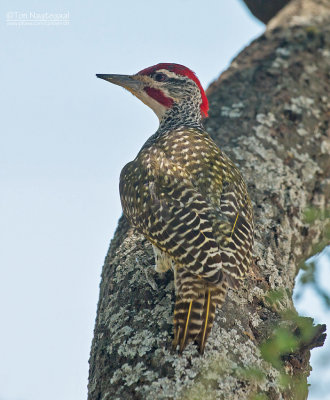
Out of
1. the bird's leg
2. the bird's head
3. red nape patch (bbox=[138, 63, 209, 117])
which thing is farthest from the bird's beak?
the bird's leg

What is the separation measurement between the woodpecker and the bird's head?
43 cm

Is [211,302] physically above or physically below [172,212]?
below

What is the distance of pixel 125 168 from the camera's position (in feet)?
15.3

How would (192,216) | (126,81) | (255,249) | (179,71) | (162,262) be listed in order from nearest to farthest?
(192,216) < (162,262) < (255,249) < (126,81) < (179,71)

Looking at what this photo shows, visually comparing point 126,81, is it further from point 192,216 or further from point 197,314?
point 197,314

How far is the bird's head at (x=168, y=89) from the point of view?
564cm

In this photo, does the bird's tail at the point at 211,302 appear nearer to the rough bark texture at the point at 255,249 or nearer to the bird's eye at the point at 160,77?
the rough bark texture at the point at 255,249

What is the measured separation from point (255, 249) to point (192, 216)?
1.70ft

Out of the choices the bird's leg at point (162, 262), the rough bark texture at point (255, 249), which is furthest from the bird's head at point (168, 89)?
the bird's leg at point (162, 262)

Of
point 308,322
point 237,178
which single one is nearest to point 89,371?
point 308,322

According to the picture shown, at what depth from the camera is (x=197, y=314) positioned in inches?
129

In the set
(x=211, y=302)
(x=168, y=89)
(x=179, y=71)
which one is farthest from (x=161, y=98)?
(x=211, y=302)

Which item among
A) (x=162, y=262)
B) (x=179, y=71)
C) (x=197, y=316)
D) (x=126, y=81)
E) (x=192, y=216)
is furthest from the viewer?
(x=179, y=71)

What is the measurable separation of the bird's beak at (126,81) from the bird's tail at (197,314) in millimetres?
2709
